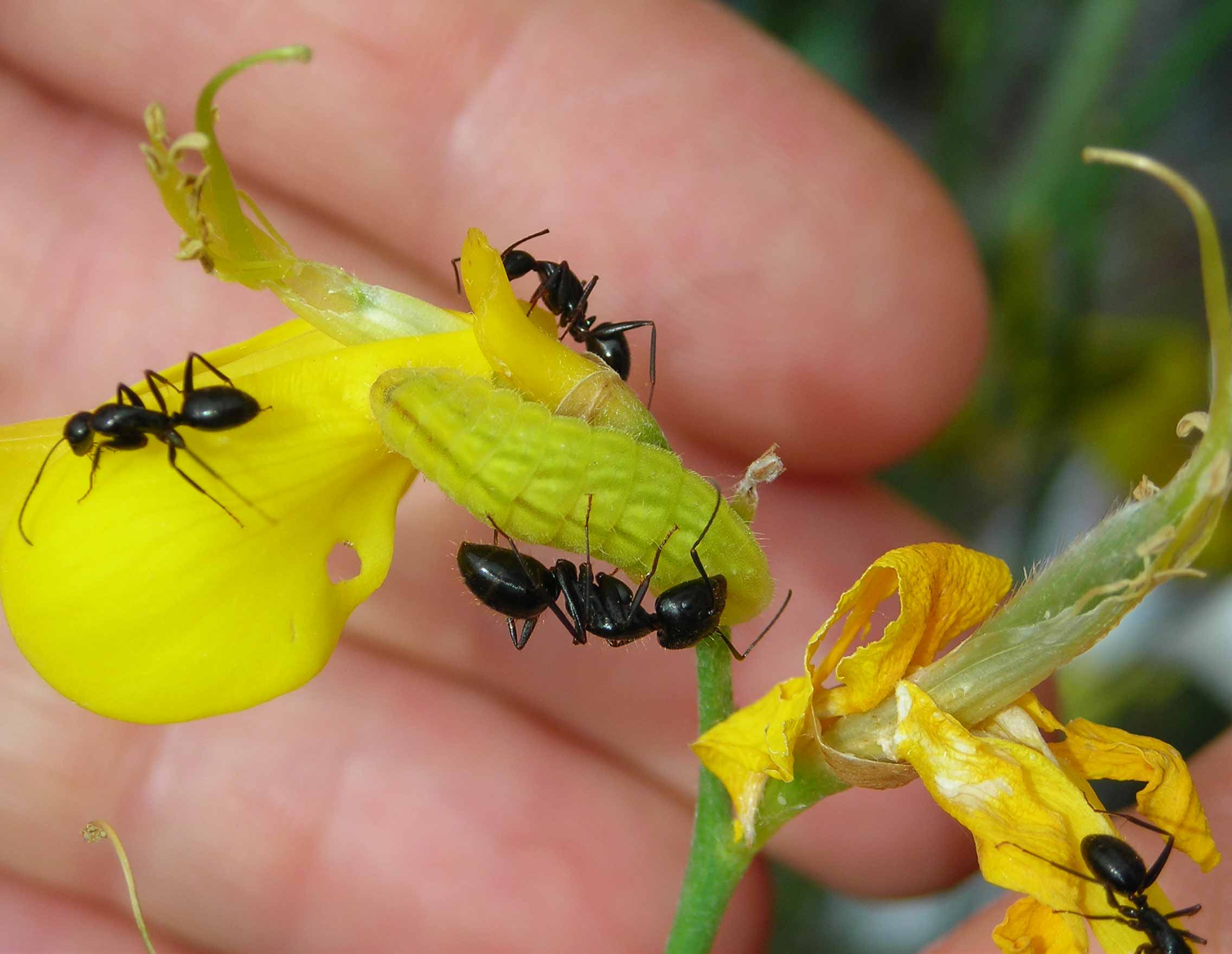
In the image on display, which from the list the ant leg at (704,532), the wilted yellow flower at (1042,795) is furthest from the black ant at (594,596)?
the wilted yellow flower at (1042,795)

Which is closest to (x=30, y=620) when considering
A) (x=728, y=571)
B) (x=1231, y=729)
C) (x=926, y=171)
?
(x=728, y=571)

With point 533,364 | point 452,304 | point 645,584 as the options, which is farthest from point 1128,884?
point 452,304

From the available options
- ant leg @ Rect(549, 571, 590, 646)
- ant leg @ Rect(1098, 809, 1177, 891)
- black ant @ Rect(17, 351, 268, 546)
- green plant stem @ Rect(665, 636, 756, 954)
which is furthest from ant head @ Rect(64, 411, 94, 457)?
ant leg @ Rect(1098, 809, 1177, 891)

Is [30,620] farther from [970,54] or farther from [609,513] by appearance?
[970,54]

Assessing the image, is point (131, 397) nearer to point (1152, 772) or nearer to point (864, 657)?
point (864, 657)

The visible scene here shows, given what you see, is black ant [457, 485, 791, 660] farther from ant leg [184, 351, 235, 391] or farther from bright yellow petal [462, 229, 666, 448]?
ant leg [184, 351, 235, 391]

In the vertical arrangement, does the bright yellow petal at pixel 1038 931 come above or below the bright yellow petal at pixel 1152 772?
below

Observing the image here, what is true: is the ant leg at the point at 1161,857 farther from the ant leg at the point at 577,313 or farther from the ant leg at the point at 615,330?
the ant leg at the point at 577,313
